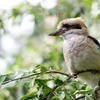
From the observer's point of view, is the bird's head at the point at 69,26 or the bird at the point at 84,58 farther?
the bird's head at the point at 69,26

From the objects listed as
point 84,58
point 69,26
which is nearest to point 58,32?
point 69,26

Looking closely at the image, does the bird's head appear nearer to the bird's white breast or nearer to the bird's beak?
the bird's beak

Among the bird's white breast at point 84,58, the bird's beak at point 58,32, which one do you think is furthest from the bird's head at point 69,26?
the bird's white breast at point 84,58

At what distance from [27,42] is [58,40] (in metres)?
2.75

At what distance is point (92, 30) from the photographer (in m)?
4.25

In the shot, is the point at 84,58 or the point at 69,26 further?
the point at 69,26

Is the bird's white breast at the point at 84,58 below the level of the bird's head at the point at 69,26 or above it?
below

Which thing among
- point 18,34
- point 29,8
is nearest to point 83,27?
point 29,8

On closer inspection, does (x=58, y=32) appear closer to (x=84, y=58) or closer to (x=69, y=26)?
(x=69, y=26)

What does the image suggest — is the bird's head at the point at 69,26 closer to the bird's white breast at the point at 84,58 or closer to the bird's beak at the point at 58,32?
the bird's beak at the point at 58,32

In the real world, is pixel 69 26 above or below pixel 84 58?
above

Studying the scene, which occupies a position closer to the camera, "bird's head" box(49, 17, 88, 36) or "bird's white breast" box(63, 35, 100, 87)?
"bird's white breast" box(63, 35, 100, 87)

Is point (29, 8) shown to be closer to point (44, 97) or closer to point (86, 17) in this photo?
point (86, 17)

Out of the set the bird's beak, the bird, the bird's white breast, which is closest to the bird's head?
the bird's beak
